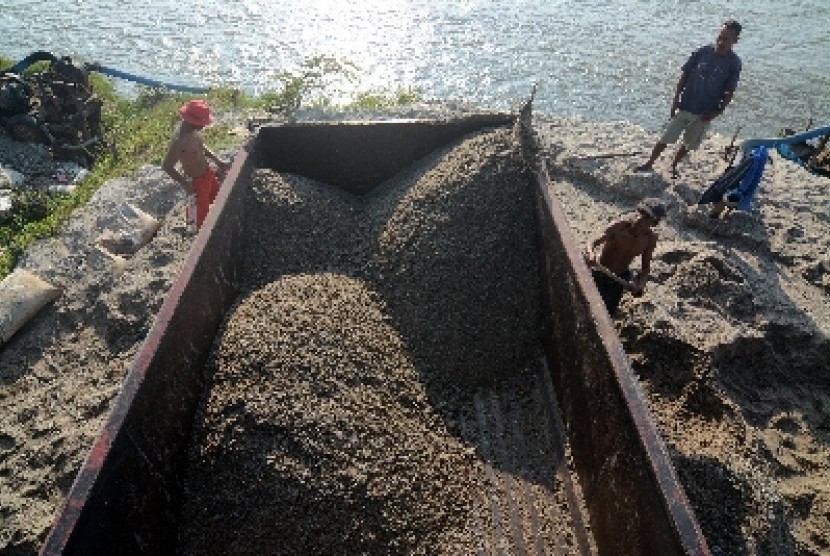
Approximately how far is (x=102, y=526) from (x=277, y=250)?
2576mm

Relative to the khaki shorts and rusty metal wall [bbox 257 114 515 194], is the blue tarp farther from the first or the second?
rusty metal wall [bbox 257 114 515 194]

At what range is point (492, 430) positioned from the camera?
3.89m

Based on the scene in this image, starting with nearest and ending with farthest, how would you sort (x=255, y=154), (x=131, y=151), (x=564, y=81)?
(x=255, y=154) → (x=131, y=151) → (x=564, y=81)

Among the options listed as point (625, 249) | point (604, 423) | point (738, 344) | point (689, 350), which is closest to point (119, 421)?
point (604, 423)

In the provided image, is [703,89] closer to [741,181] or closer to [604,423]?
[741,181]

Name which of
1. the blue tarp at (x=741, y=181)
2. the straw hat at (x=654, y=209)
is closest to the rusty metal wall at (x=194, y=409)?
the straw hat at (x=654, y=209)

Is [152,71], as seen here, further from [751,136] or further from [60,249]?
[751,136]

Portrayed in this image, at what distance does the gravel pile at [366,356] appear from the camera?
3104 millimetres

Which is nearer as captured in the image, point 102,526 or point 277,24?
point 102,526

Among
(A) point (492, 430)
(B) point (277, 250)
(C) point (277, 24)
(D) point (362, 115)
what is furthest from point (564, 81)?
(A) point (492, 430)

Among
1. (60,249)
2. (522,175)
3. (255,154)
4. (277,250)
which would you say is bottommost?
(60,249)

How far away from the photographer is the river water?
33.7 ft

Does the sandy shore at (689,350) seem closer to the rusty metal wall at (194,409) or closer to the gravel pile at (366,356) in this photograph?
the rusty metal wall at (194,409)

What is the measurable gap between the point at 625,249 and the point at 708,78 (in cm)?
294
